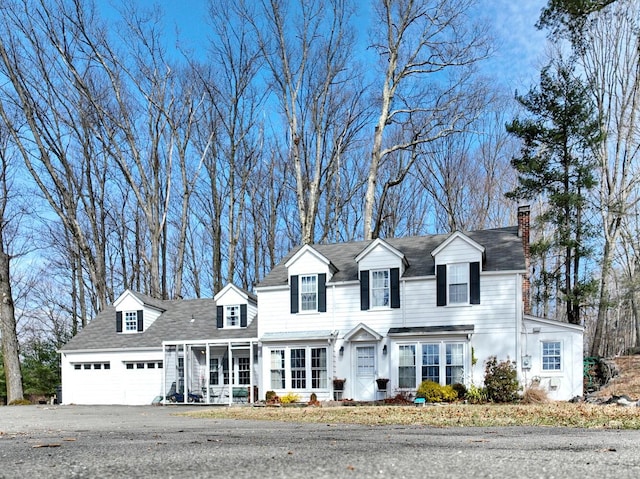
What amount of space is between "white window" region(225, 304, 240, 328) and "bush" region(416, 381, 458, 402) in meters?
9.00

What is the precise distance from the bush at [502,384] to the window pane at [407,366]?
2704 millimetres

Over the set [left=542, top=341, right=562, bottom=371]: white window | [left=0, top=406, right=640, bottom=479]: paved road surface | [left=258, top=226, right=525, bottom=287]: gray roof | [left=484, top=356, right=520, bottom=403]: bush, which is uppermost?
[left=258, top=226, right=525, bottom=287]: gray roof

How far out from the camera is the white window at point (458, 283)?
22734 millimetres

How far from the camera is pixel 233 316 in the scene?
27.7 metres

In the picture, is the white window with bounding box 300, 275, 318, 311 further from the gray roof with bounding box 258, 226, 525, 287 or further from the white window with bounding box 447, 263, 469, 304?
the white window with bounding box 447, 263, 469, 304

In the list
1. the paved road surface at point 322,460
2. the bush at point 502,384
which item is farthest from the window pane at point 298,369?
the paved road surface at point 322,460

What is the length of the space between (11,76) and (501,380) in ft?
75.7

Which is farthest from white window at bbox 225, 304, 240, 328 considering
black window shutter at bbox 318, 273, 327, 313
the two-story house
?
black window shutter at bbox 318, 273, 327, 313

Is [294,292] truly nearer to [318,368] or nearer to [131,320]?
[318,368]

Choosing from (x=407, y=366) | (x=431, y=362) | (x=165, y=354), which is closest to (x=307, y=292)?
(x=407, y=366)

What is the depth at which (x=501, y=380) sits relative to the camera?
20656mm

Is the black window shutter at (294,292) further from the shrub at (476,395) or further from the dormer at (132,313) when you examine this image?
the dormer at (132,313)

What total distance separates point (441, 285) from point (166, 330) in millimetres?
12430

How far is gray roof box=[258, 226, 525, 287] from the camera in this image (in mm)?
22837
